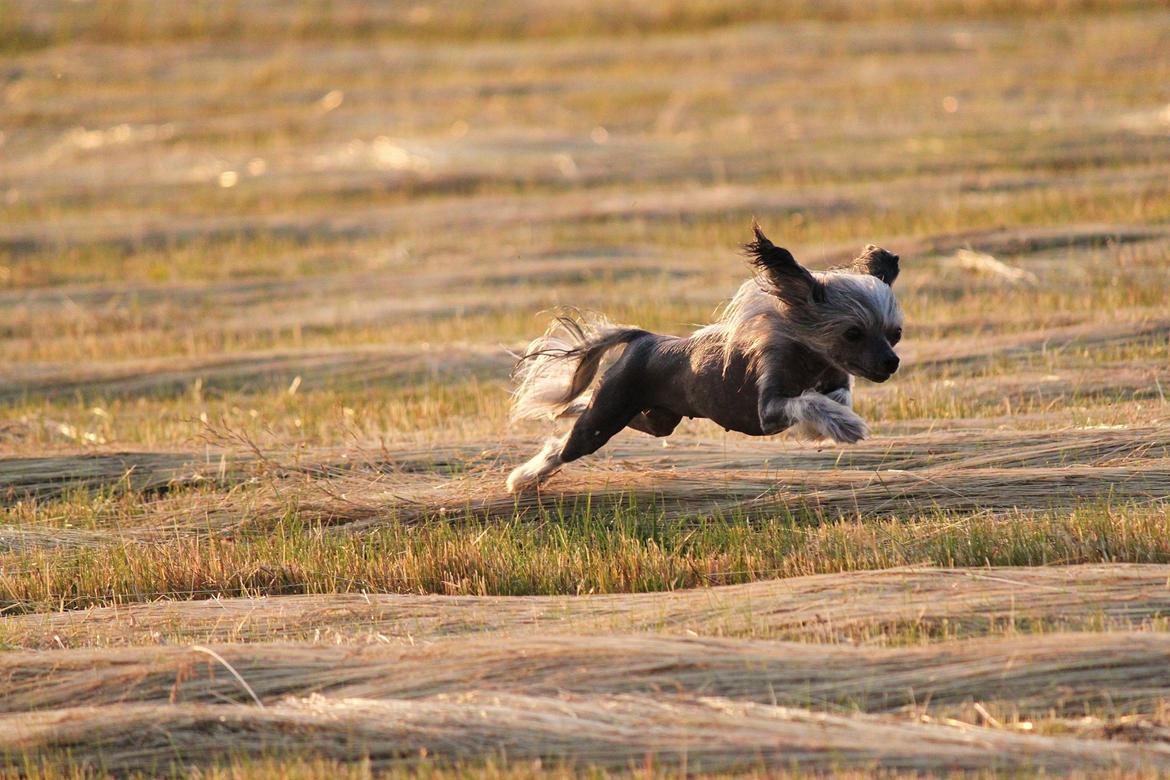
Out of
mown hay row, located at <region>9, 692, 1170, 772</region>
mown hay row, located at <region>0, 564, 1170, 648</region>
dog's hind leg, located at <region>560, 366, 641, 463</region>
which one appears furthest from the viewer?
dog's hind leg, located at <region>560, 366, 641, 463</region>

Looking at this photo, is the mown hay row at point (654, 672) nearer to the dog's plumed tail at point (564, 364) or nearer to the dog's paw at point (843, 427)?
the dog's paw at point (843, 427)

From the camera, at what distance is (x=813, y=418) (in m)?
6.56

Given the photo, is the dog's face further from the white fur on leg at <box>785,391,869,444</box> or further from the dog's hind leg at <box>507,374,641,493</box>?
the dog's hind leg at <box>507,374,641,493</box>

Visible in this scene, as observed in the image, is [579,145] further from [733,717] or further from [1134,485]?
[733,717]

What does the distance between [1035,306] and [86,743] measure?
9.48 m

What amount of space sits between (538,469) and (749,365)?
1381 mm

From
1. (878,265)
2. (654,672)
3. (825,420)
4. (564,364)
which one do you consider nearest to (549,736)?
(654,672)

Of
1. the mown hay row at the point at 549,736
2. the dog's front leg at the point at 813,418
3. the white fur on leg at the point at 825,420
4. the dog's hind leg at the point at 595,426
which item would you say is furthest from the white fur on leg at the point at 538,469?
the mown hay row at the point at 549,736

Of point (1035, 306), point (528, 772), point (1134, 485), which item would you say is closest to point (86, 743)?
point (528, 772)

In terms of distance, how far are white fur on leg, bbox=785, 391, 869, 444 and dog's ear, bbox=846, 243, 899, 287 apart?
30.1 inches

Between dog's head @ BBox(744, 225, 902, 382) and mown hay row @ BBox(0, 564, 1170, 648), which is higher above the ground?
dog's head @ BBox(744, 225, 902, 382)

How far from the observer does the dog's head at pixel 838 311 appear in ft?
21.8

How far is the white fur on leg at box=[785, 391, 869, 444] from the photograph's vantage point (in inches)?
256

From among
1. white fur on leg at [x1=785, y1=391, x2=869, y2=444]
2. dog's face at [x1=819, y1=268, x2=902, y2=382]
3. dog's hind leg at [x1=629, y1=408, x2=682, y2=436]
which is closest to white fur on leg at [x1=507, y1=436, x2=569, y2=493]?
dog's hind leg at [x1=629, y1=408, x2=682, y2=436]
